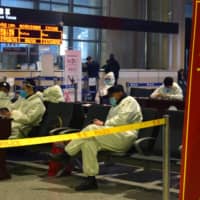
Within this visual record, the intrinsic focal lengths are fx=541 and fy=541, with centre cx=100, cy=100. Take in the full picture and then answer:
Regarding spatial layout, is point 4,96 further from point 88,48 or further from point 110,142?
point 88,48

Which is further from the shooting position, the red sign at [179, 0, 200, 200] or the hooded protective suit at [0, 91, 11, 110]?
the hooded protective suit at [0, 91, 11, 110]

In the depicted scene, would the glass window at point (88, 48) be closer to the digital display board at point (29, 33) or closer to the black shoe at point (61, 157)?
the digital display board at point (29, 33)

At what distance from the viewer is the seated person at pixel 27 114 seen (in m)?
7.79

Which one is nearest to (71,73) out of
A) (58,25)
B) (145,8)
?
(58,25)

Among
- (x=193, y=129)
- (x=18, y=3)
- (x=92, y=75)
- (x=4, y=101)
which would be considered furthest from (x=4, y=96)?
(x=18, y=3)

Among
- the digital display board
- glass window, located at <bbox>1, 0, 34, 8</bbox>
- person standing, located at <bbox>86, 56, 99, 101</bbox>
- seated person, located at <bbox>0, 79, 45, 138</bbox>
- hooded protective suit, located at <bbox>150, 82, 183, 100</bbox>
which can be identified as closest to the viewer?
seated person, located at <bbox>0, 79, 45, 138</bbox>

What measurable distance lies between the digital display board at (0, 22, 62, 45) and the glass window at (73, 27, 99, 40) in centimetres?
966

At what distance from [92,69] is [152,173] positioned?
1058cm

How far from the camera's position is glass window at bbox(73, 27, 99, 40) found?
25.0m

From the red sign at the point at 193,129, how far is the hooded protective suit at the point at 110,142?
8.40ft

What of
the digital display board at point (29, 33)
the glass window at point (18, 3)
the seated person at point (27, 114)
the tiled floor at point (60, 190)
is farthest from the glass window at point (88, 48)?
the tiled floor at point (60, 190)

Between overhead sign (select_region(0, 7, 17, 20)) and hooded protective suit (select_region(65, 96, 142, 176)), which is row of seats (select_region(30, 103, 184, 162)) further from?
overhead sign (select_region(0, 7, 17, 20))

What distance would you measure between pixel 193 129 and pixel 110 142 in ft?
8.90

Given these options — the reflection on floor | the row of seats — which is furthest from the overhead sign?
the reflection on floor
